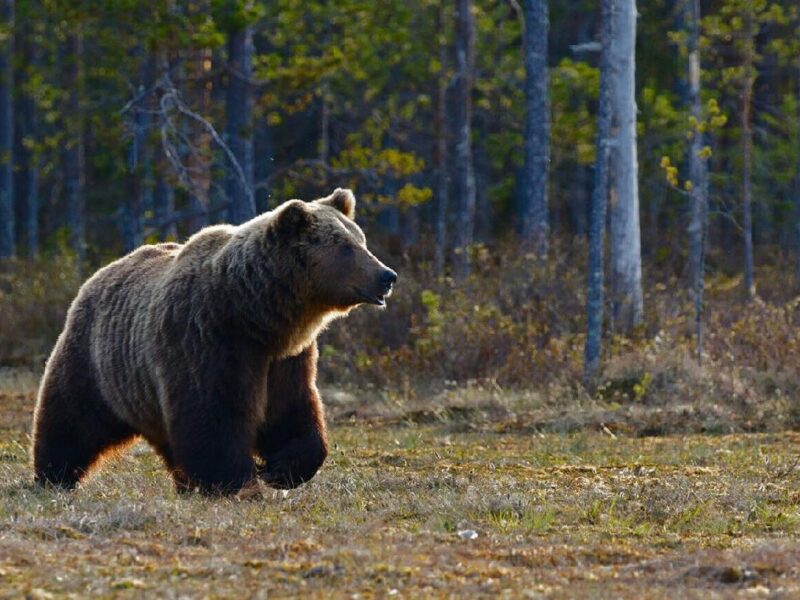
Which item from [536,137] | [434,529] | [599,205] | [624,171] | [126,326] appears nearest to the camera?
[434,529]

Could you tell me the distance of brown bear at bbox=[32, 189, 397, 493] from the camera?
8.44 metres

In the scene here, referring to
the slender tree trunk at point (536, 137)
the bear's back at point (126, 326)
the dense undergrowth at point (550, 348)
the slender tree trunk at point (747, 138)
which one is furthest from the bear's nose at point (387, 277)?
the slender tree trunk at point (536, 137)

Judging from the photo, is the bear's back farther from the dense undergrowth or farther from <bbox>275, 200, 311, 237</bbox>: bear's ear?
the dense undergrowth

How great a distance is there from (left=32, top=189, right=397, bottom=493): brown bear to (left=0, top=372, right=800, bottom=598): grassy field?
259 millimetres

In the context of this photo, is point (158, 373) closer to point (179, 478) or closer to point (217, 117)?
point (179, 478)

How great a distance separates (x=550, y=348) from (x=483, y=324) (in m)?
1.00

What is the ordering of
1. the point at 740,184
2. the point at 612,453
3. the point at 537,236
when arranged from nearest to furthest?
the point at 612,453
the point at 537,236
the point at 740,184

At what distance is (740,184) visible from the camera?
32.5m

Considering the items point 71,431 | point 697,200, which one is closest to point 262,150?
point 697,200

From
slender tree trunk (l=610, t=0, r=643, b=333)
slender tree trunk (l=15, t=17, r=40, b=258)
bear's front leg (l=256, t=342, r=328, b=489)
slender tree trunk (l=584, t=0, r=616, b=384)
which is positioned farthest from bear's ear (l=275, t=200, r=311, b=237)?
slender tree trunk (l=15, t=17, r=40, b=258)

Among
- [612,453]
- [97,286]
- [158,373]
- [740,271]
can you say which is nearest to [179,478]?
[158,373]

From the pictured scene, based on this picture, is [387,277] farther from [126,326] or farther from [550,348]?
[550,348]

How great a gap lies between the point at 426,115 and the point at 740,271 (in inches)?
487

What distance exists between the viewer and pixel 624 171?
1828 cm
